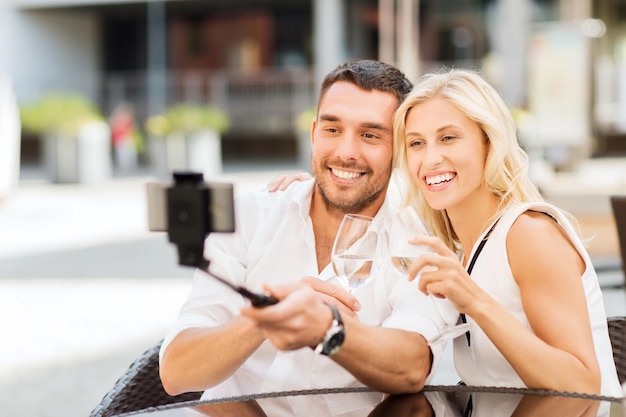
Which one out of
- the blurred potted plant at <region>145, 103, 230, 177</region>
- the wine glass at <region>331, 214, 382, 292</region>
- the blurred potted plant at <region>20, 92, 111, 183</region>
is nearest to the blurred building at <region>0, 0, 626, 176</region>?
the blurred potted plant at <region>145, 103, 230, 177</region>

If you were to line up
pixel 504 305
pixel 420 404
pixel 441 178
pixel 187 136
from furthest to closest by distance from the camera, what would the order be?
pixel 187 136 < pixel 441 178 < pixel 504 305 < pixel 420 404

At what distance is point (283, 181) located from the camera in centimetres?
300

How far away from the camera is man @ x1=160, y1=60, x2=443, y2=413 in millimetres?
2090

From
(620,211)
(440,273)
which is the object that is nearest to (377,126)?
(440,273)

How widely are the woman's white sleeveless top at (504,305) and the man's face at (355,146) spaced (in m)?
0.48

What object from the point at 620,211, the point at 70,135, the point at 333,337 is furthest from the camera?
the point at 70,135

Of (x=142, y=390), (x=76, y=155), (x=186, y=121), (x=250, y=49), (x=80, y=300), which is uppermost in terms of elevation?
(x=250, y=49)

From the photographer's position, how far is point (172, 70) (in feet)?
104

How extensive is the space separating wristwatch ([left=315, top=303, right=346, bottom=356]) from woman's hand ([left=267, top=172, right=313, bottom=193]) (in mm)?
1123

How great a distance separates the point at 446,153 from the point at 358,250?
51 cm

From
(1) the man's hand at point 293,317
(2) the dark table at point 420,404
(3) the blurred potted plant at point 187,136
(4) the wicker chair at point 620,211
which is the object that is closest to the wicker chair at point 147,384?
(2) the dark table at point 420,404

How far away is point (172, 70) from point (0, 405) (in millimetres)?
27781

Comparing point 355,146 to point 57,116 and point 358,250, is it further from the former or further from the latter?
point 57,116

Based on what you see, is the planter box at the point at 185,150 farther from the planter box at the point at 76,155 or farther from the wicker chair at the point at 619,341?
the wicker chair at the point at 619,341
